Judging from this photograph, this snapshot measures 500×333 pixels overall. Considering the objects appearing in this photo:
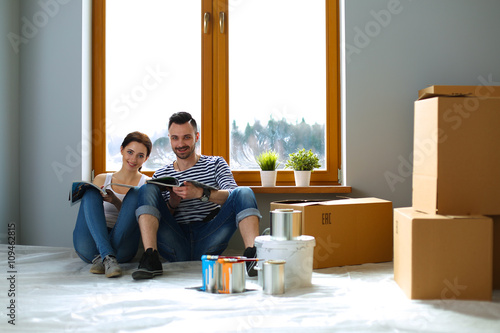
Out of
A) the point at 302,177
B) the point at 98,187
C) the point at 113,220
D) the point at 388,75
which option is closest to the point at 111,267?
the point at 98,187

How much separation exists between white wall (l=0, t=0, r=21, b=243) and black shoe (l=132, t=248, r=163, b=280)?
1.15 m

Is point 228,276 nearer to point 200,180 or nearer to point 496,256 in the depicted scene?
point 200,180

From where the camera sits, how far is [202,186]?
2111 millimetres

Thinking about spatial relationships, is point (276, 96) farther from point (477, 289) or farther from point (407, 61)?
point (477, 289)

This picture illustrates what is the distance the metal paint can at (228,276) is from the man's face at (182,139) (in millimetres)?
791

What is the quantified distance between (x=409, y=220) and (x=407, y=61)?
1.28 metres

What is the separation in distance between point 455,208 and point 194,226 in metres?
1.20

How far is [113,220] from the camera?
2.43m

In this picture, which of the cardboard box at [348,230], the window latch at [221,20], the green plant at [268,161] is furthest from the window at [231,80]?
the cardboard box at [348,230]

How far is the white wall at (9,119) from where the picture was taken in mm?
2666

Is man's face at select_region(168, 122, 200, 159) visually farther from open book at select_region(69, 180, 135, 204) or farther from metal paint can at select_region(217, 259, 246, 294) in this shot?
metal paint can at select_region(217, 259, 246, 294)

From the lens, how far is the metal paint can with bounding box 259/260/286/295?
1.68 metres

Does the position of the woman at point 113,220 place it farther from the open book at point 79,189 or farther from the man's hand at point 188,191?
the man's hand at point 188,191

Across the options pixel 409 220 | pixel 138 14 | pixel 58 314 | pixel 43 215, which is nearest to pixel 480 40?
pixel 409 220
